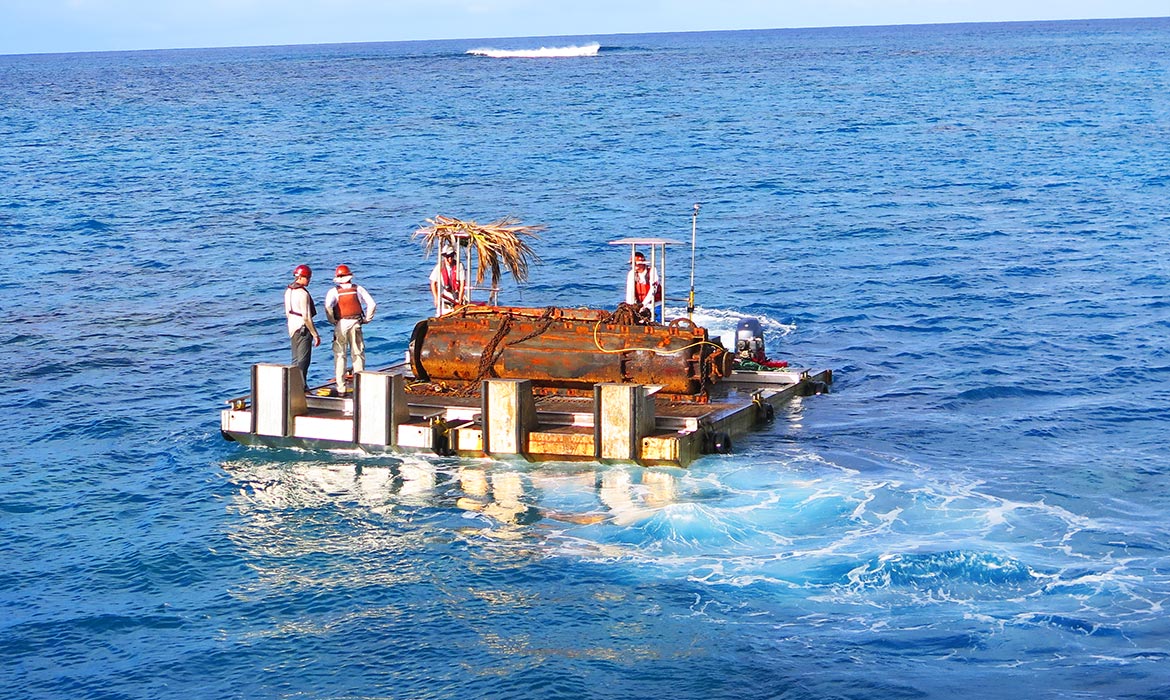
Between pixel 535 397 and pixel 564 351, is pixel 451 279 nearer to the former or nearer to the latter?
pixel 535 397

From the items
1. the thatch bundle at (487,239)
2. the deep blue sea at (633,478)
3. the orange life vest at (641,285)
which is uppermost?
the thatch bundle at (487,239)

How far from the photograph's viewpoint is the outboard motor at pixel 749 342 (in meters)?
24.8

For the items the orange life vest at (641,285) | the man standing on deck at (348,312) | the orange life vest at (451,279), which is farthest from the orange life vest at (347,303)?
→ the orange life vest at (641,285)

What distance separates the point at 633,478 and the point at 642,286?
474 centimetres

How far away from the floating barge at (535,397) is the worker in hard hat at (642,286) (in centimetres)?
98

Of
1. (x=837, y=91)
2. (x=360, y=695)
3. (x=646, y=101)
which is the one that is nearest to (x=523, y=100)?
(x=646, y=101)

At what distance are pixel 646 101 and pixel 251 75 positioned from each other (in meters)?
81.9

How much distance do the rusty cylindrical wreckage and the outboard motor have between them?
Result: 1.90 meters

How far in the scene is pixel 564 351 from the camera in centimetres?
2212

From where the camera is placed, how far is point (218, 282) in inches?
1474

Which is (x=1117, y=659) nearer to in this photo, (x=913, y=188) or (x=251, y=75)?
(x=913, y=188)

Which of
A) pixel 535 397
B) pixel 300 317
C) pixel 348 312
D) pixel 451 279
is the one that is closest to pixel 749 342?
pixel 535 397

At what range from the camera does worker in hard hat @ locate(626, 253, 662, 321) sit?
23.4 m

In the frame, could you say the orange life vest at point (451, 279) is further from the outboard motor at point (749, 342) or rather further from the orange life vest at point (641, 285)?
the outboard motor at point (749, 342)
